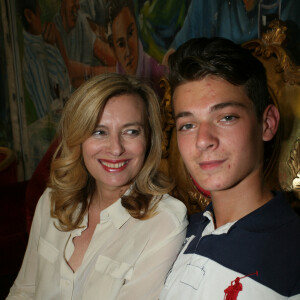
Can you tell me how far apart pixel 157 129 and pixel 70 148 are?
1.73ft

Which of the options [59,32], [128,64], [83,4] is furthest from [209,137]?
[59,32]

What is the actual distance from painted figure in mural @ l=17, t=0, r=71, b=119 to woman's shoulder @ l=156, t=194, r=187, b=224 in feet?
8.90

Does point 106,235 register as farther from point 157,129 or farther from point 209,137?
point 209,137

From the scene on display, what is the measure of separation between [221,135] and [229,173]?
14cm

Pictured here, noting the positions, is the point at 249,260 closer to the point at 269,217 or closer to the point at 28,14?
the point at 269,217

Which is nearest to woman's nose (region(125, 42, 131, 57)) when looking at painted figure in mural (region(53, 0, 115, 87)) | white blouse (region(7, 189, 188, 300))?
painted figure in mural (region(53, 0, 115, 87))

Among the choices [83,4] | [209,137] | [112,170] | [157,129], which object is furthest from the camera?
[83,4]

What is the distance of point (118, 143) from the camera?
176cm

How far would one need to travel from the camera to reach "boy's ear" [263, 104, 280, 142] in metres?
1.27

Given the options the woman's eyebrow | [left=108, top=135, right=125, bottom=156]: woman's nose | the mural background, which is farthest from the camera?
the mural background

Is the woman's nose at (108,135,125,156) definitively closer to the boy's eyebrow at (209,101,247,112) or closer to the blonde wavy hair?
the blonde wavy hair

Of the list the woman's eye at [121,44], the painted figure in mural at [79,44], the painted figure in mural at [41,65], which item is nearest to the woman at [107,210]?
the woman's eye at [121,44]

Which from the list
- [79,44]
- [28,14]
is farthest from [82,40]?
[28,14]

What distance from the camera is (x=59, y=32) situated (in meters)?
4.10
